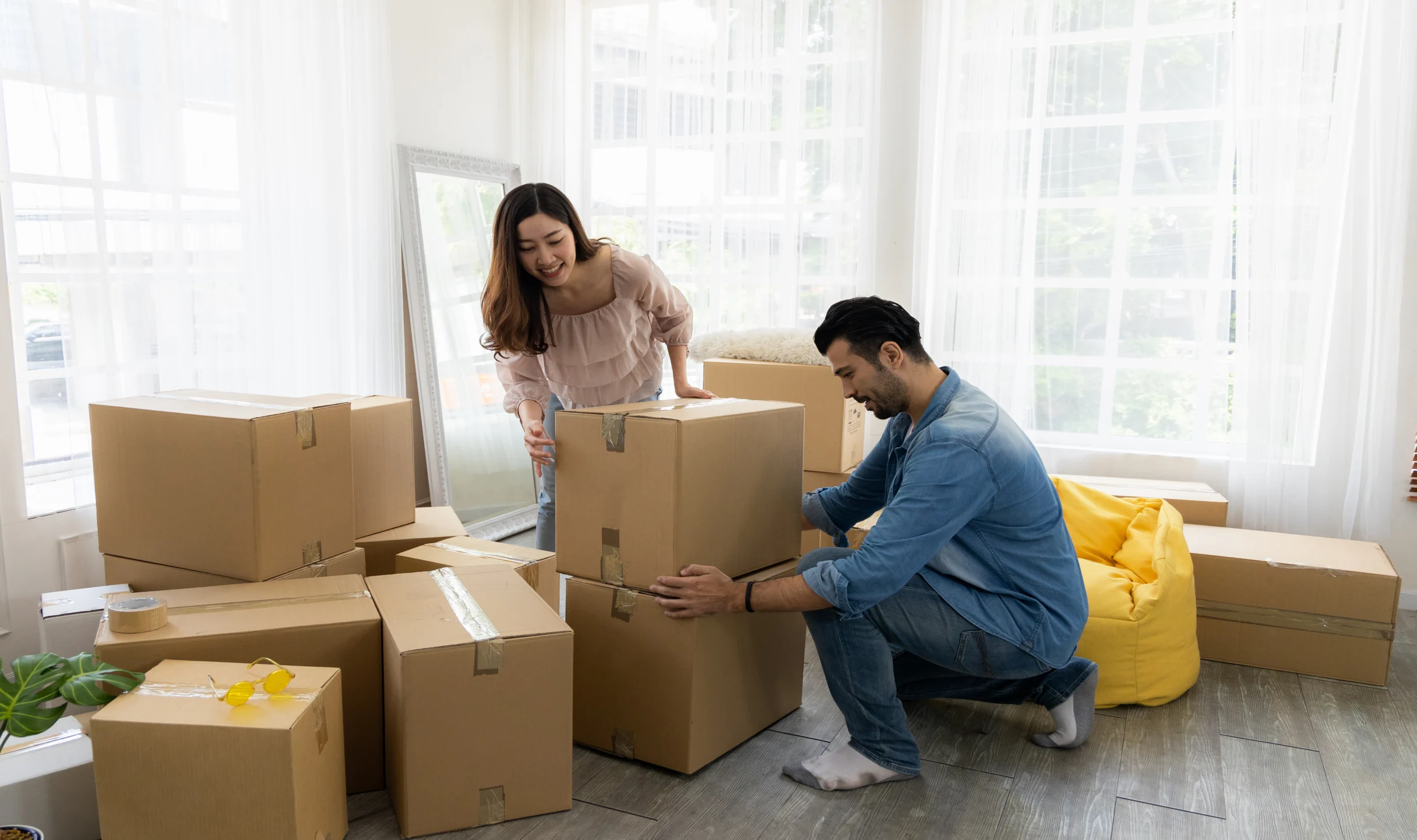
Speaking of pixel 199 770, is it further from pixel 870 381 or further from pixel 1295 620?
pixel 1295 620

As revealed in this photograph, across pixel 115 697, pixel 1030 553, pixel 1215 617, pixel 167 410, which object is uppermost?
pixel 167 410

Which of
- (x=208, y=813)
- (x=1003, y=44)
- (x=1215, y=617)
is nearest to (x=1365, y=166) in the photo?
(x=1003, y=44)

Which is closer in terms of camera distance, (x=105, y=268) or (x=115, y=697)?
(x=115, y=697)

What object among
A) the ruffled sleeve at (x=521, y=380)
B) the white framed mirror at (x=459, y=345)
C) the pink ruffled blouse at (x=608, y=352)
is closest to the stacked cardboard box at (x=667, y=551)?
the pink ruffled blouse at (x=608, y=352)

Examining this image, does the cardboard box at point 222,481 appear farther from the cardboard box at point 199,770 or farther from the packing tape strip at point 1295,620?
the packing tape strip at point 1295,620

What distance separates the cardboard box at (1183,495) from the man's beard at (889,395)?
1.25m

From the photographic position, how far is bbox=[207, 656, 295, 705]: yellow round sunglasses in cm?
148

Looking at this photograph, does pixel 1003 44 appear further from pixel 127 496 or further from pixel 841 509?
pixel 127 496

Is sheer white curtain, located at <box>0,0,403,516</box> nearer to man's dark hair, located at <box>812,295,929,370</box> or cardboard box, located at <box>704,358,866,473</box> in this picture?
cardboard box, located at <box>704,358,866,473</box>

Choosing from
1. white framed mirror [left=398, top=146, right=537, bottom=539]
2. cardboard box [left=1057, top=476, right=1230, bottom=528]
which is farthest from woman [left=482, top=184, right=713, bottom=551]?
cardboard box [left=1057, top=476, right=1230, bottom=528]

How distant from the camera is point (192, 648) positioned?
1.68m

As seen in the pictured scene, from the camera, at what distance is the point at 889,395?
1.92 meters

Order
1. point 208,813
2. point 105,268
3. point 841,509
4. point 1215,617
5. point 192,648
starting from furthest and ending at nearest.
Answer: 1. point 1215,617
2. point 105,268
3. point 841,509
4. point 192,648
5. point 208,813

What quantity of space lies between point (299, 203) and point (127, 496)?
143cm
